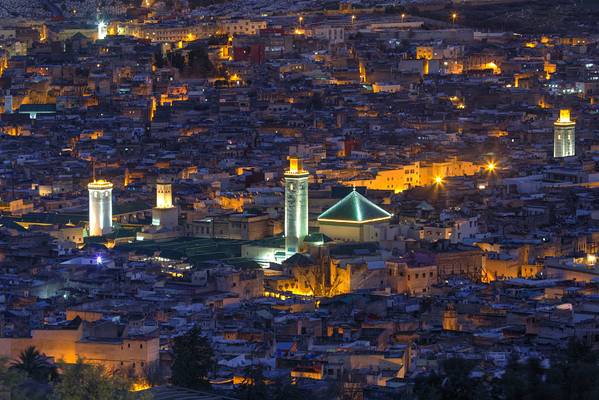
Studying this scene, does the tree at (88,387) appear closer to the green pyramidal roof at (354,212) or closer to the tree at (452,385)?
the tree at (452,385)

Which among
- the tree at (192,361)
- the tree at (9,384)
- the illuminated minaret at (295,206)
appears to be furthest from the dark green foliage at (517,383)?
the illuminated minaret at (295,206)

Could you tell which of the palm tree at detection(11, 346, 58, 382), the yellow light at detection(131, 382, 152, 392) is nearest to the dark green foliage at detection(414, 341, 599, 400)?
the yellow light at detection(131, 382, 152, 392)

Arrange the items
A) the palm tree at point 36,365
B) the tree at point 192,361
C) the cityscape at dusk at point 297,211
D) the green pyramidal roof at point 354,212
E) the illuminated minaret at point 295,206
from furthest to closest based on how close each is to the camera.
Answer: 1. the green pyramidal roof at point 354,212
2. the illuminated minaret at point 295,206
3. the cityscape at dusk at point 297,211
4. the tree at point 192,361
5. the palm tree at point 36,365

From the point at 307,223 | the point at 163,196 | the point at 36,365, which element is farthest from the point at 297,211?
the point at 36,365

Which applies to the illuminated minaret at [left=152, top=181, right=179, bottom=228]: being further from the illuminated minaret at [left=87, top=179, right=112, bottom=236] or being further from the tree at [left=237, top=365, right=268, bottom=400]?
the tree at [left=237, top=365, right=268, bottom=400]

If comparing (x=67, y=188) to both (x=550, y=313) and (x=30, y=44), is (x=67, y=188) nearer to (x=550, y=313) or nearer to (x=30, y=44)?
(x=550, y=313)

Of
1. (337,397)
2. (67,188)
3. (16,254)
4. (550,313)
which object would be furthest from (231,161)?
(337,397)

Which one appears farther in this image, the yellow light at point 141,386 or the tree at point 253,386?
the yellow light at point 141,386
